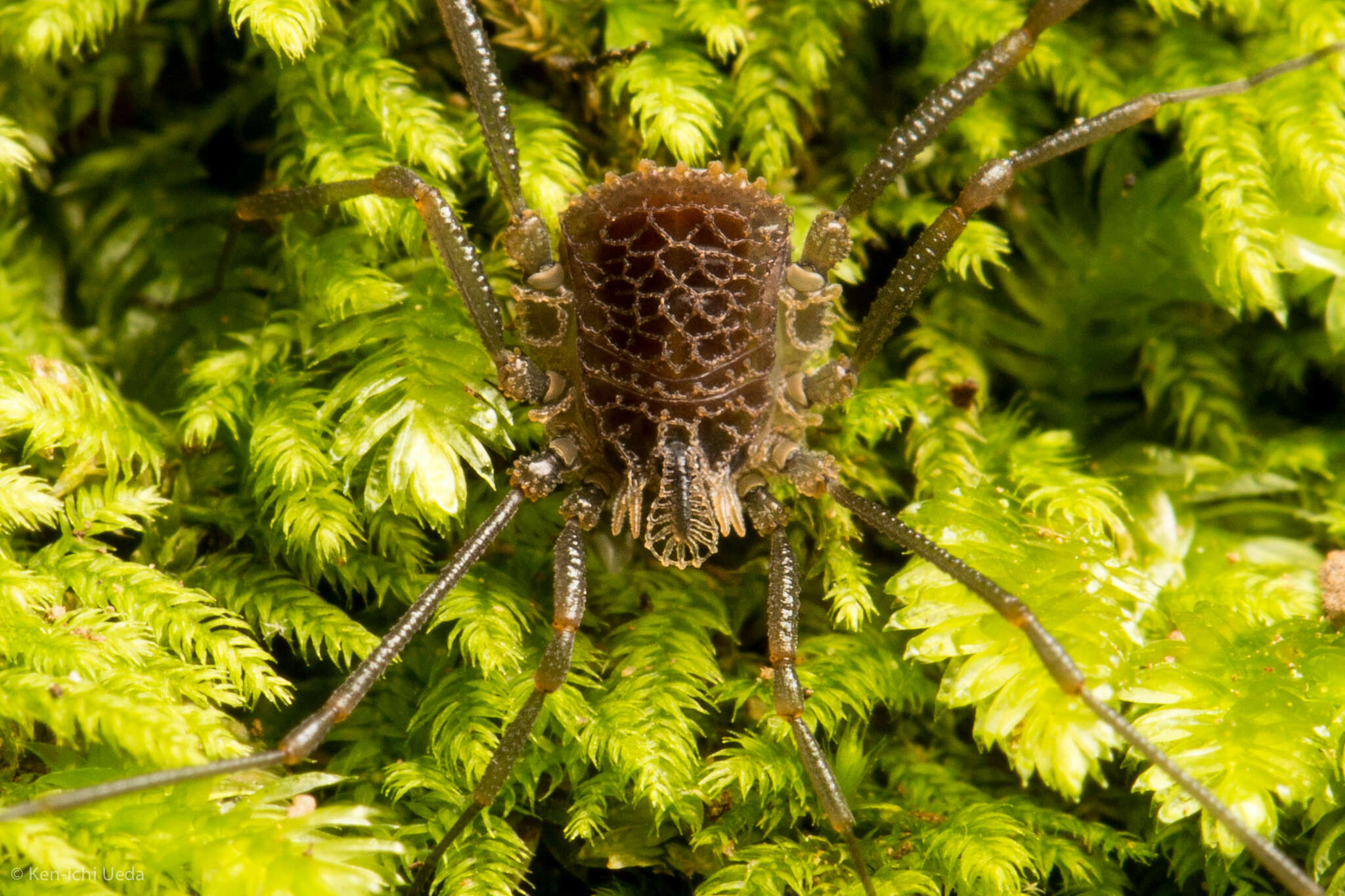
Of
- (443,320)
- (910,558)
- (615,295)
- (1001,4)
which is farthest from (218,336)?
(1001,4)

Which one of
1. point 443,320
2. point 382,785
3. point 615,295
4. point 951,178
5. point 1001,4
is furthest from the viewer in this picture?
point 951,178

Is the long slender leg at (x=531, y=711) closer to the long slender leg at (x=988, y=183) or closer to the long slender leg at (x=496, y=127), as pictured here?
the long slender leg at (x=496, y=127)

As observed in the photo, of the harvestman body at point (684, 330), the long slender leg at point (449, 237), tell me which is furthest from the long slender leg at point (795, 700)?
the long slender leg at point (449, 237)

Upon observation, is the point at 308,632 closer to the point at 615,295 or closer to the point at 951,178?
the point at 615,295

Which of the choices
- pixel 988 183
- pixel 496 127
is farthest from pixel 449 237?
pixel 988 183

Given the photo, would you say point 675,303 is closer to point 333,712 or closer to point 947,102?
point 947,102
